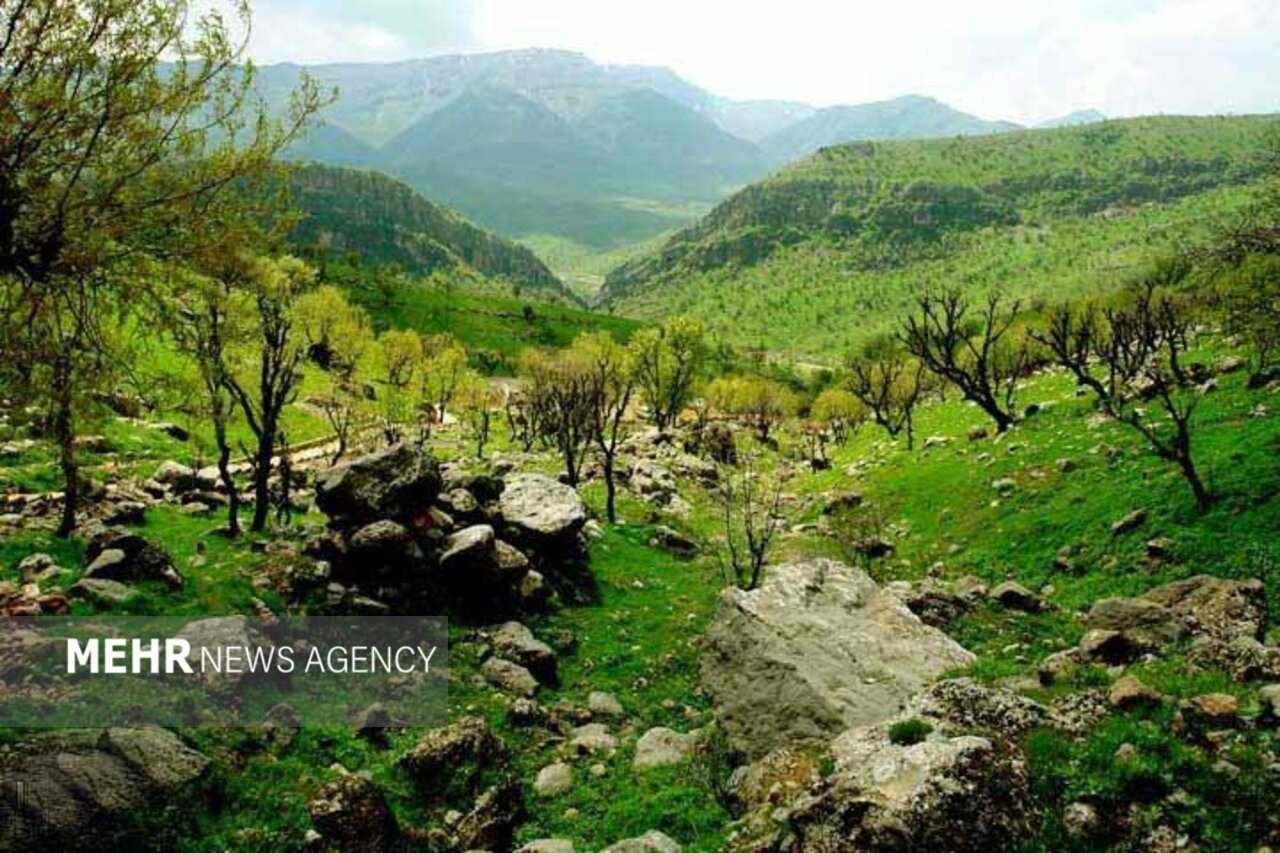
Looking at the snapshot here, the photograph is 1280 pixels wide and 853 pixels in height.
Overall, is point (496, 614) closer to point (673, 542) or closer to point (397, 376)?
point (673, 542)

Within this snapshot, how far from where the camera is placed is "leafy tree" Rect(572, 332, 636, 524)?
35625 millimetres

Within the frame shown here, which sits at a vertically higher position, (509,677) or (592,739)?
(509,677)

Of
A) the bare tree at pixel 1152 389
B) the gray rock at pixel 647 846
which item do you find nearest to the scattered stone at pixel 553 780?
the gray rock at pixel 647 846

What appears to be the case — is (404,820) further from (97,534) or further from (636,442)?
(636,442)

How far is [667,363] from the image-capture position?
252 ft

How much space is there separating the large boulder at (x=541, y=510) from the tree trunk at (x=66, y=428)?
11.3m

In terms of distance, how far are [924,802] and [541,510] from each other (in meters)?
17.2

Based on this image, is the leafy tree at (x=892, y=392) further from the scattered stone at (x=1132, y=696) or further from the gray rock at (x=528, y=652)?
the scattered stone at (x=1132, y=696)

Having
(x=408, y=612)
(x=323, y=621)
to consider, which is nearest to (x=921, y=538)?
(x=408, y=612)

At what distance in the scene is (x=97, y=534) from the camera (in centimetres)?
1728

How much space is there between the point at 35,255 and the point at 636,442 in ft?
171

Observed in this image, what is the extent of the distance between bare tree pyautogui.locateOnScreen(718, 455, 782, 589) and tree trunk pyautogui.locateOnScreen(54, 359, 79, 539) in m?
16.4

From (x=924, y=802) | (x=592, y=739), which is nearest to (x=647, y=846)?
(x=924, y=802)

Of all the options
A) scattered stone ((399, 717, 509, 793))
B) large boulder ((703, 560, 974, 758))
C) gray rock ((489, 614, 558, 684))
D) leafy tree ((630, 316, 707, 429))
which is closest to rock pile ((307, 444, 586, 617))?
gray rock ((489, 614, 558, 684))
